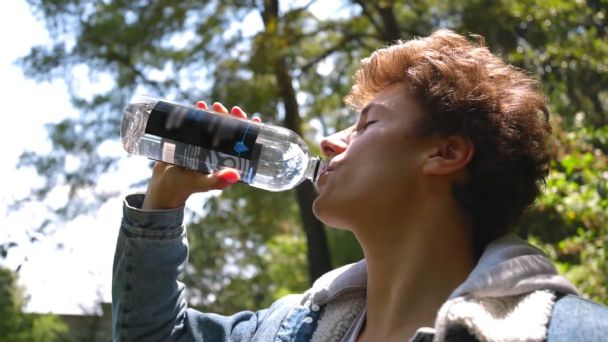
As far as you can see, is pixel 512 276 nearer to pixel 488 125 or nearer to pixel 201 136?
pixel 488 125

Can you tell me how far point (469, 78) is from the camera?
1611 millimetres

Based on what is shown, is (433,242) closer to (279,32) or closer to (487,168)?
(487,168)

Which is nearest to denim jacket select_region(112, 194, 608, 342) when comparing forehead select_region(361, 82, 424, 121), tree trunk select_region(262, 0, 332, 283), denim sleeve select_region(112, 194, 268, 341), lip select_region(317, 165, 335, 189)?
denim sleeve select_region(112, 194, 268, 341)

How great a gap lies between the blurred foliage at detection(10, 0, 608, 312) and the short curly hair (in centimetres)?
282

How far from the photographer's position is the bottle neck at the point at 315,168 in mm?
1683

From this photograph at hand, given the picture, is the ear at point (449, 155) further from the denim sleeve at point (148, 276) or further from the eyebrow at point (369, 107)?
the denim sleeve at point (148, 276)

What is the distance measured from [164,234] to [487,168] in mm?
664

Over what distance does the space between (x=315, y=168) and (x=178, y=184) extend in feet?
1.20

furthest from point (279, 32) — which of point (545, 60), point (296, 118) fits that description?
point (545, 60)

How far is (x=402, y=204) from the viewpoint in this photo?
157 cm

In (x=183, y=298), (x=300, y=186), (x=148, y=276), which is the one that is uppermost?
(x=148, y=276)

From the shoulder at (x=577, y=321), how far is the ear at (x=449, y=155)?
1.26 feet

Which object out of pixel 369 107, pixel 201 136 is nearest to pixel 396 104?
pixel 369 107

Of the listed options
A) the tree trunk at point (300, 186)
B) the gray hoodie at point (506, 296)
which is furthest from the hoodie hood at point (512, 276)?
the tree trunk at point (300, 186)
